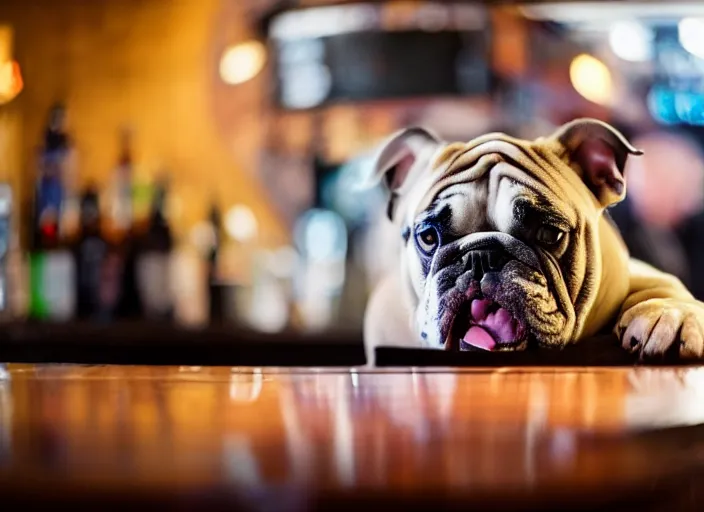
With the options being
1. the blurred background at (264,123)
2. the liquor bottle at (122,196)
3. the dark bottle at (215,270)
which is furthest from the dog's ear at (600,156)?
the liquor bottle at (122,196)

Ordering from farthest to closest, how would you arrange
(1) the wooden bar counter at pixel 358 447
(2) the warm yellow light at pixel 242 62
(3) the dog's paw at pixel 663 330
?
(2) the warm yellow light at pixel 242 62 → (3) the dog's paw at pixel 663 330 → (1) the wooden bar counter at pixel 358 447

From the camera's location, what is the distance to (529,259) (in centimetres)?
51

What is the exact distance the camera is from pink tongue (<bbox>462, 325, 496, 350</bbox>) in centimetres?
51

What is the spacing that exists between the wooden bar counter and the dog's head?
12 cm

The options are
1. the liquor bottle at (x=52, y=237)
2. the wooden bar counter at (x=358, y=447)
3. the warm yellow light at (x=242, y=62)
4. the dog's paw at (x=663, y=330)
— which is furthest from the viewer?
the warm yellow light at (x=242, y=62)

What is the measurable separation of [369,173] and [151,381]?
25 centimetres

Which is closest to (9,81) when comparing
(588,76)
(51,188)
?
(51,188)

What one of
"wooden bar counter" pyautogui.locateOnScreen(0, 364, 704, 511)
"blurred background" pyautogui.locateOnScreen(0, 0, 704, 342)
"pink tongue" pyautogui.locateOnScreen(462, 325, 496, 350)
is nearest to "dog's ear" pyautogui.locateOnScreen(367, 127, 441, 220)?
"pink tongue" pyautogui.locateOnScreen(462, 325, 496, 350)

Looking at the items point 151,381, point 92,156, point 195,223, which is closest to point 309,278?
point 195,223

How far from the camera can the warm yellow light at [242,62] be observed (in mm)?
1751

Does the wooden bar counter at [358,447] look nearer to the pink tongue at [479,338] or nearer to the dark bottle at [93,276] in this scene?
the pink tongue at [479,338]

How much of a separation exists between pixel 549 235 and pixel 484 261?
2.0 inches

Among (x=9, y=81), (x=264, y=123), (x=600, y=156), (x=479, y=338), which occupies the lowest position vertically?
(x=479, y=338)

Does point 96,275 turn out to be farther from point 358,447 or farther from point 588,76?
point 358,447
